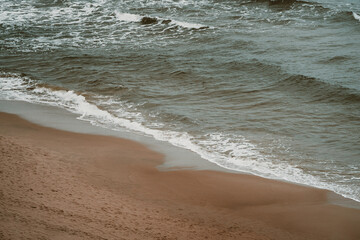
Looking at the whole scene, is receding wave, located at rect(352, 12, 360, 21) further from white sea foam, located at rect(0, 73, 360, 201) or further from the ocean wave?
white sea foam, located at rect(0, 73, 360, 201)

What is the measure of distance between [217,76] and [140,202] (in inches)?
335

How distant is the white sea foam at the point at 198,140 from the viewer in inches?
352

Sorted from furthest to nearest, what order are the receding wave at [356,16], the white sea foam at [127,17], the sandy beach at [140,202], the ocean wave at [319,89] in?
1. the white sea foam at [127,17]
2. the receding wave at [356,16]
3. the ocean wave at [319,89]
4. the sandy beach at [140,202]

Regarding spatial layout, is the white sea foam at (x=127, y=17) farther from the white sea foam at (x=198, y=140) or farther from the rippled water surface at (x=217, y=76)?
the white sea foam at (x=198, y=140)

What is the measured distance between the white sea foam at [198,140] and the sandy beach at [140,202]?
0.41 m

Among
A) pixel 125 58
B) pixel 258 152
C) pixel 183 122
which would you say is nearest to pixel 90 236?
pixel 258 152

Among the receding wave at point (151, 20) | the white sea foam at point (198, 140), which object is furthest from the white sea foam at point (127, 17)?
the white sea foam at point (198, 140)

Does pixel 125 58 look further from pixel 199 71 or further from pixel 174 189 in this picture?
pixel 174 189

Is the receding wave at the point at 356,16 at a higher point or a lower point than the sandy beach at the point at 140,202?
higher

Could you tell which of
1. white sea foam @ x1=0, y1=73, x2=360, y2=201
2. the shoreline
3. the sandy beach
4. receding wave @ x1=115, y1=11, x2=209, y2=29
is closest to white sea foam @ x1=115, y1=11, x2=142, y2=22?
receding wave @ x1=115, y1=11, x2=209, y2=29

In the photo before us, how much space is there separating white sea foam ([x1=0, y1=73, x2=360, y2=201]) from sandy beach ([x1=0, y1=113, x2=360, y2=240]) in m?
0.41

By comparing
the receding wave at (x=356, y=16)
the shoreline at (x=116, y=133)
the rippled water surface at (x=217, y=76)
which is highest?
the receding wave at (x=356, y=16)

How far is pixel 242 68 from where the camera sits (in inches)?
639

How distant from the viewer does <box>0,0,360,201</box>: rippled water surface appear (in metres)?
10.2
